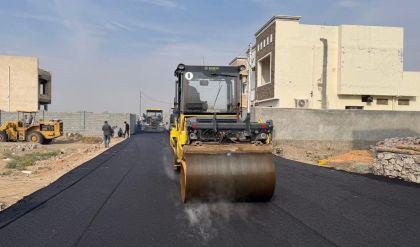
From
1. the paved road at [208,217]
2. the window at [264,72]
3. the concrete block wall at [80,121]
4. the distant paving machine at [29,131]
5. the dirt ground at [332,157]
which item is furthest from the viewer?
the concrete block wall at [80,121]

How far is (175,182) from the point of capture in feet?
37.8

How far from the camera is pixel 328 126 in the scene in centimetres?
2550

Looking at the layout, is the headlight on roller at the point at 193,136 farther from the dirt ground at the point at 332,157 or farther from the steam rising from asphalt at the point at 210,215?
the dirt ground at the point at 332,157

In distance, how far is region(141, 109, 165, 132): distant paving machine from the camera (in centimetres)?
5150

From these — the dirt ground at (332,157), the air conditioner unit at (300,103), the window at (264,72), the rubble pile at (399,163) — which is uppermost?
the window at (264,72)

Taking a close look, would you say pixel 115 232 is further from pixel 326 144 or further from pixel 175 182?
pixel 326 144

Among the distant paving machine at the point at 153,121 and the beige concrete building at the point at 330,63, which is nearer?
the beige concrete building at the point at 330,63

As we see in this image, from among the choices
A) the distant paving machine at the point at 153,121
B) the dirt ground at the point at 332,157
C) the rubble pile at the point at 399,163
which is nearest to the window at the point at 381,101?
the dirt ground at the point at 332,157

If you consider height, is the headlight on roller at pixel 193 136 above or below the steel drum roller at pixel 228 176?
above

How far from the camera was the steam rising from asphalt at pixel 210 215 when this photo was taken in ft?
21.0

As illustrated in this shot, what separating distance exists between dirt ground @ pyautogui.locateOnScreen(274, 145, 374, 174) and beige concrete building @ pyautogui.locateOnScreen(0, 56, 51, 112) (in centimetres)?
3904

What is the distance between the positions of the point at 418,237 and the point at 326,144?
19597mm

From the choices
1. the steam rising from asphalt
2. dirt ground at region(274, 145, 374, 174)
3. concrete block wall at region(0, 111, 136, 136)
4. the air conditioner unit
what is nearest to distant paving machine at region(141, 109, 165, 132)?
concrete block wall at region(0, 111, 136, 136)

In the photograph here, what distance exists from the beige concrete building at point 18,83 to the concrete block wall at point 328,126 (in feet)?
122
